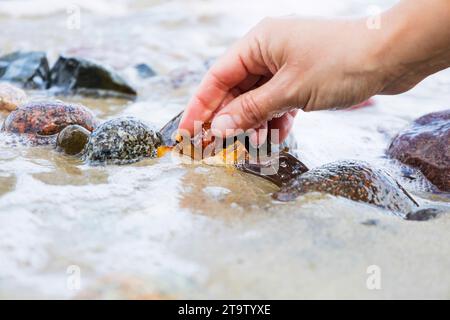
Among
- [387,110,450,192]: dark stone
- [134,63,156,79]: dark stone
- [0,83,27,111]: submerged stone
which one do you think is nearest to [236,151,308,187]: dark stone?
[387,110,450,192]: dark stone

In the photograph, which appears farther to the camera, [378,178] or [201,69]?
[201,69]

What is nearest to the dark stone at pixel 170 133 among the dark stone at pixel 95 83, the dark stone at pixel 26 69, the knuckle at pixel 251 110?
the knuckle at pixel 251 110

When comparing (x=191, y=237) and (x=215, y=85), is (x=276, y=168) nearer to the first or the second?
(x=215, y=85)

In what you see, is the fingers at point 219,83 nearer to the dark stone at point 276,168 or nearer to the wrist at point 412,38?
the dark stone at point 276,168

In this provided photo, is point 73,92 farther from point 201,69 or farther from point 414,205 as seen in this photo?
point 414,205

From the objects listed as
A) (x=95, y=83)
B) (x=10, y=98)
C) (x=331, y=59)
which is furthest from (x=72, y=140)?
(x=95, y=83)

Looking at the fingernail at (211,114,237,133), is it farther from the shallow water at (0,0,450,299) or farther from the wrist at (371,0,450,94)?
the wrist at (371,0,450,94)
